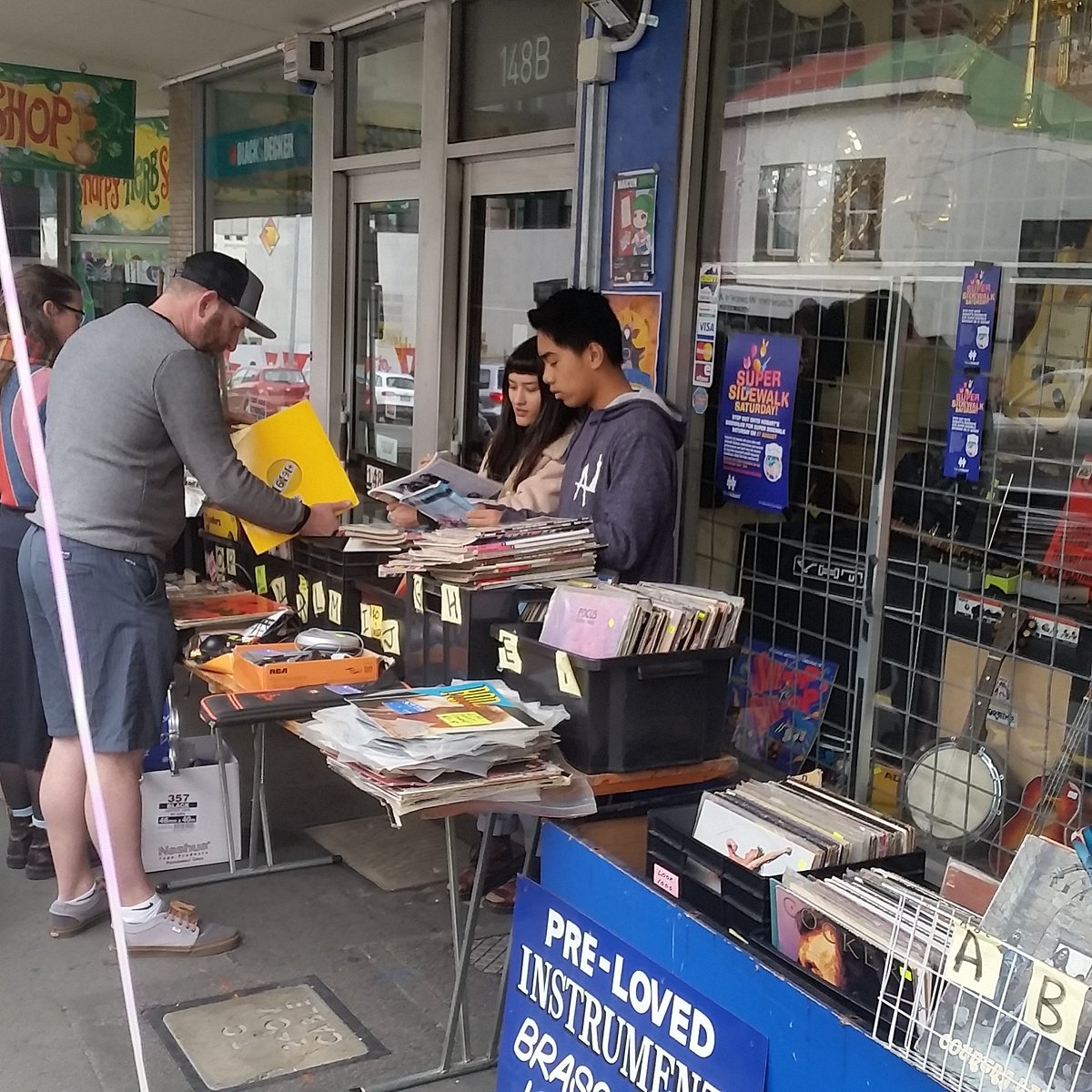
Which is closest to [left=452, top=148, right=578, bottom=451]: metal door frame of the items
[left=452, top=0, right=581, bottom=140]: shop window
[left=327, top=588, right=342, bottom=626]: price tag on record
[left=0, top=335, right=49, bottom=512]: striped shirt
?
[left=452, top=0, right=581, bottom=140]: shop window

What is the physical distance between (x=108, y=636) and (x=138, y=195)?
935 cm

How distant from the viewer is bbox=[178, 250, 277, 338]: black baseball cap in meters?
3.54

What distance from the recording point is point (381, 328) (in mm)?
7238

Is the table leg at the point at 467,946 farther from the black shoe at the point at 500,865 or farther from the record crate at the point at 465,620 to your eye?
the black shoe at the point at 500,865

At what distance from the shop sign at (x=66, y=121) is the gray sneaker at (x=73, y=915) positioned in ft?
18.3

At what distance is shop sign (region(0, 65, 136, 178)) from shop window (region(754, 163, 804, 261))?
213 inches

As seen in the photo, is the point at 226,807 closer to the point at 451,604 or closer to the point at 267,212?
the point at 451,604

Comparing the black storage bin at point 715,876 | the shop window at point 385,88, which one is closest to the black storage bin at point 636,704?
the black storage bin at point 715,876

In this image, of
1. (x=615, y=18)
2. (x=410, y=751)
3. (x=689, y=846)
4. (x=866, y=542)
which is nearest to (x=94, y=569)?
(x=410, y=751)

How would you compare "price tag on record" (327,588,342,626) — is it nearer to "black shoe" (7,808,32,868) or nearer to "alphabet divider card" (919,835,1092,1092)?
"black shoe" (7,808,32,868)

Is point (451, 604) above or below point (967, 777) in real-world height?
above

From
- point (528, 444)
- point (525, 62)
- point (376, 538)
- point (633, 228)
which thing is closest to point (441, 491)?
point (376, 538)

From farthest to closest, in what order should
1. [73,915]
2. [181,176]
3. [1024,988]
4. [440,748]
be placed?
[181,176] → [73,915] → [440,748] → [1024,988]

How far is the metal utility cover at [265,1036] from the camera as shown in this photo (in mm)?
3170
